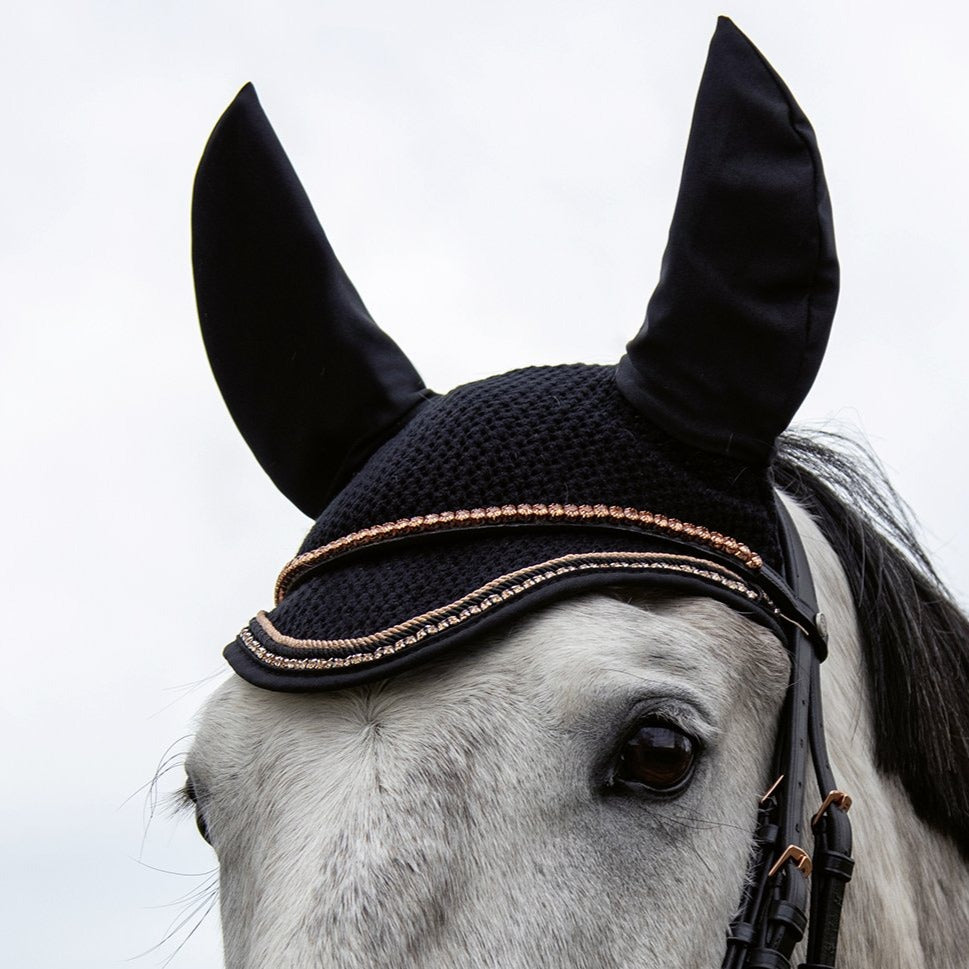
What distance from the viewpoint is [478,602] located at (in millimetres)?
2143

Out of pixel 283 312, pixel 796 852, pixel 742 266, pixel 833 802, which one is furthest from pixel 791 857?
pixel 283 312

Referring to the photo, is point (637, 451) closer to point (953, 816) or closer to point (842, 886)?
point (842, 886)

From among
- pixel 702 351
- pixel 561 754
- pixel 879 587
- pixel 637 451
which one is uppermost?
pixel 702 351

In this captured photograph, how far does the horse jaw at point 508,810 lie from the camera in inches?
73.2

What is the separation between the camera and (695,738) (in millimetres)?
2064

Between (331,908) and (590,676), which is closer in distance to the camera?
(331,908)

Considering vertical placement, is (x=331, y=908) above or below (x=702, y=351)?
below

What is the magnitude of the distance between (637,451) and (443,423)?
387mm

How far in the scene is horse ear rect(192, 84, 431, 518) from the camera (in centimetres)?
278

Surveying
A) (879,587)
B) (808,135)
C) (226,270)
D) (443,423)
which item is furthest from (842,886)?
(226,270)

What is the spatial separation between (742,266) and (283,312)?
3.44 ft

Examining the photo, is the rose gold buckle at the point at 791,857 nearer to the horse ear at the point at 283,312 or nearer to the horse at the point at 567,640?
the horse at the point at 567,640

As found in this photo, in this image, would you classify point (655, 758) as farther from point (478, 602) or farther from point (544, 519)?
point (544, 519)

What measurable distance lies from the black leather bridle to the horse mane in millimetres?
387
